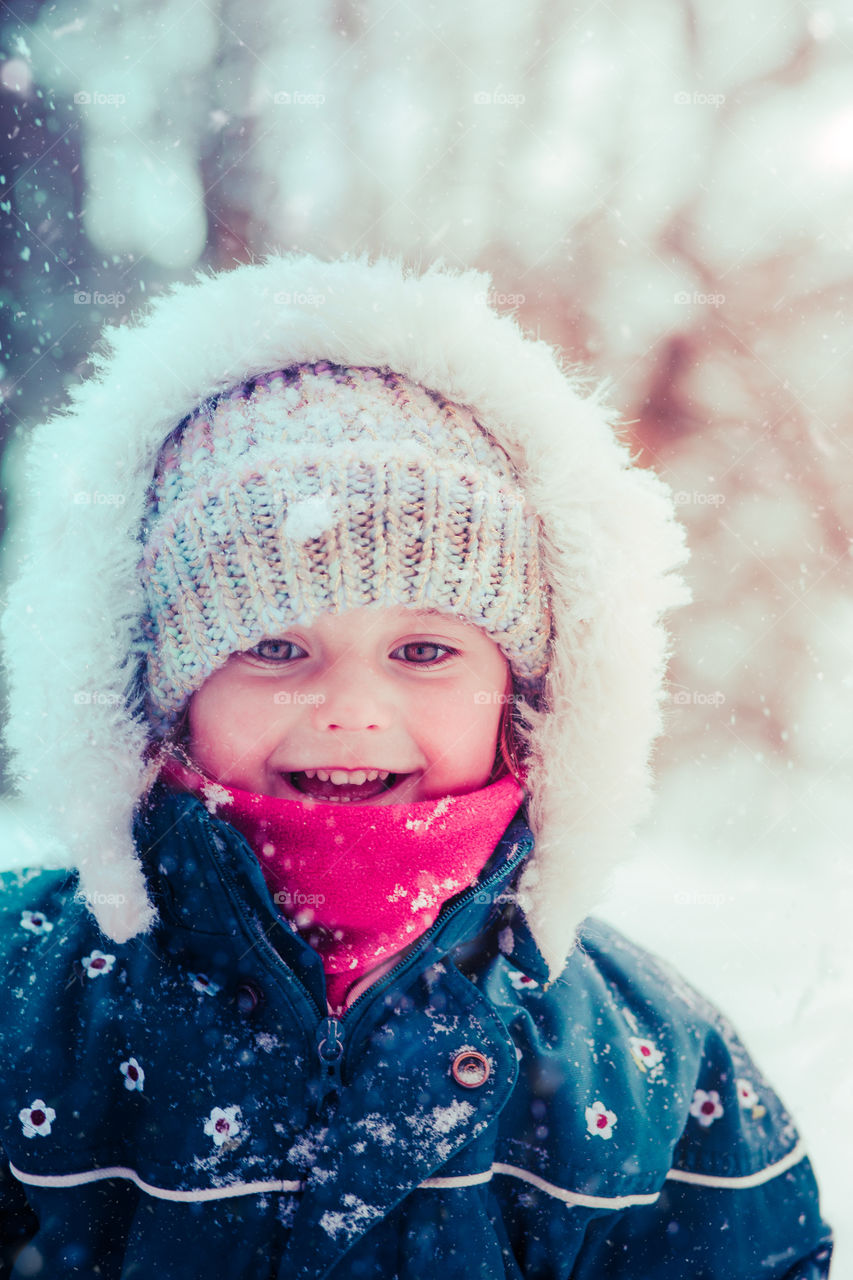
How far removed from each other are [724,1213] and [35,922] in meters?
1.02

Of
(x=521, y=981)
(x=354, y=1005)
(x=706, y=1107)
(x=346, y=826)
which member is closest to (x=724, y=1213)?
(x=706, y=1107)

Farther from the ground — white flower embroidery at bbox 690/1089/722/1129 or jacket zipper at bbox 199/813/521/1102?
jacket zipper at bbox 199/813/521/1102

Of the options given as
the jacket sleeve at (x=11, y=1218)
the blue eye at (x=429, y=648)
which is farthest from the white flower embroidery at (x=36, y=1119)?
the blue eye at (x=429, y=648)

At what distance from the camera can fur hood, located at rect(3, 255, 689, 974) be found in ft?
3.33

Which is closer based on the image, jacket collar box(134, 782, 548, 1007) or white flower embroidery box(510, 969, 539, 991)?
jacket collar box(134, 782, 548, 1007)

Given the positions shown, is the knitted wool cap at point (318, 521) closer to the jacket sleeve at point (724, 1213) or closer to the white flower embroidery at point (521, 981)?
the white flower embroidery at point (521, 981)

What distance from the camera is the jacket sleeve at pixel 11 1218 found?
96cm

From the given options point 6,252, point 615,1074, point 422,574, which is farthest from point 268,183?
point 615,1074

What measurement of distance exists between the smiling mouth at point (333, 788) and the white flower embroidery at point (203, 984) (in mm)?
252

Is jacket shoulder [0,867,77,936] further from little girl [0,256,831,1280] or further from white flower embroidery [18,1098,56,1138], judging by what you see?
white flower embroidery [18,1098,56,1138]

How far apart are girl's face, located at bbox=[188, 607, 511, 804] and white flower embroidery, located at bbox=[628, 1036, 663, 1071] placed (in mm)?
437

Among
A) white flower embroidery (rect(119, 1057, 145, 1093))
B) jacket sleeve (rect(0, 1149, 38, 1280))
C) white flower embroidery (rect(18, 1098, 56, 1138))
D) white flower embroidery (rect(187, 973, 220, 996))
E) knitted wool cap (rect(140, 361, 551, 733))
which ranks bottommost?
jacket sleeve (rect(0, 1149, 38, 1280))

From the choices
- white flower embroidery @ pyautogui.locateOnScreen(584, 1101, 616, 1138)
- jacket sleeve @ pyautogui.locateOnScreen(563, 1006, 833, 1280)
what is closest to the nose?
white flower embroidery @ pyautogui.locateOnScreen(584, 1101, 616, 1138)

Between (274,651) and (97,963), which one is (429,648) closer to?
(274,651)
